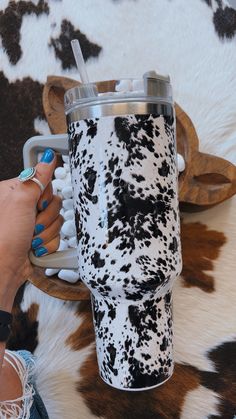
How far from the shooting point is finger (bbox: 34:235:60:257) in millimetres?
608

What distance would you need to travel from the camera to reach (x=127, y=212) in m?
0.50

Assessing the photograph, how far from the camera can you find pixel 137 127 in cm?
49

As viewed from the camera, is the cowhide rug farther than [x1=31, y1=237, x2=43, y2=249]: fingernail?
Yes

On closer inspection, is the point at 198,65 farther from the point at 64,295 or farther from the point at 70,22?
the point at 64,295

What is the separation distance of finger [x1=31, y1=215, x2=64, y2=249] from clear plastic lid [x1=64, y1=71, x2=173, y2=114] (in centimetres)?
18

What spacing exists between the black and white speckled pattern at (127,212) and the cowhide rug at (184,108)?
206mm

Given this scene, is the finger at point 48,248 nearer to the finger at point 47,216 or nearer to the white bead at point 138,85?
the finger at point 47,216

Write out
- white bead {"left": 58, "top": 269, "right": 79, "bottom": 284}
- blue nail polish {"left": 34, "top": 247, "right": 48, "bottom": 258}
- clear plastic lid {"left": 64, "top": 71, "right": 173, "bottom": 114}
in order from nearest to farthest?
clear plastic lid {"left": 64, "top": 71, "right": 173, "bottom": 114}, blue nail polish {"left": 34, "top": 247, "right": 48, "bottom": 258}, white bead {"left": 58, "top": 269, "right": 79, "bottom": 284}

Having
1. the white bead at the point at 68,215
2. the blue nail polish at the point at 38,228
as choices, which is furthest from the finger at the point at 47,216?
the white bead at the point at 68,215

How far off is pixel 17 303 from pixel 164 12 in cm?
58

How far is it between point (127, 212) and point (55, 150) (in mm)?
141

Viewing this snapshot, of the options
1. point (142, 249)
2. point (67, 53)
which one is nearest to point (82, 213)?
point (142, 249)

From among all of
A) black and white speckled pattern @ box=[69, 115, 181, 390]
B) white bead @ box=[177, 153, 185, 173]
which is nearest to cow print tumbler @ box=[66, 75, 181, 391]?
black and white speckled pattern @ box=[69, 115, 181, 390]

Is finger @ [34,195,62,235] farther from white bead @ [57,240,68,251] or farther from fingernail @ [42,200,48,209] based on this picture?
white bead @ [57,240,68,251]
